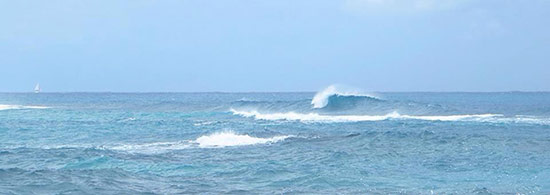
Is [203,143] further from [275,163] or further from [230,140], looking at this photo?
[275,163]

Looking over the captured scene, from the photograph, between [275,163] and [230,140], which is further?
Answer: [230,140]

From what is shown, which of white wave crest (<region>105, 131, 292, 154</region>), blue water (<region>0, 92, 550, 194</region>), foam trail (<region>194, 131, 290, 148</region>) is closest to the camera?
blue water (<region>0, 92, 550, 194</region>)

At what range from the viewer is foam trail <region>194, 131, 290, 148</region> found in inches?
752

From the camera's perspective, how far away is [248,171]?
13227 mm

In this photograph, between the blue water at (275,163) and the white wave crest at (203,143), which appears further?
the white wave crest at (203,143)

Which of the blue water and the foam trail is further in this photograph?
the foam trail

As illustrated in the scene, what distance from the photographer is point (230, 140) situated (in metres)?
19.9

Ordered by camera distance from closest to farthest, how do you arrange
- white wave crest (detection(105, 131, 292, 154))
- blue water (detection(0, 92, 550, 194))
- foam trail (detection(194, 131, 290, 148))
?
1. blue water (detection(0, 92, 550, 194))
2. white wave crest (detection(105, 131, 292, 154))
3. foam trail (detection(194, 131, 290, 148))

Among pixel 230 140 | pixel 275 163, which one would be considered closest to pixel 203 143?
pixel 230 140

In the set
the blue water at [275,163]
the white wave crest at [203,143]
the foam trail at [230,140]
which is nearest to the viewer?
the blue water at [275,163]

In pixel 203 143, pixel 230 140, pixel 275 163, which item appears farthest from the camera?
pixel 230 140

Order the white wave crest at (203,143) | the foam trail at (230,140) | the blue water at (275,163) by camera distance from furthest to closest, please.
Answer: the foam trail at (230,140), the white wave crest at (203,143), the blue water at (275,163)

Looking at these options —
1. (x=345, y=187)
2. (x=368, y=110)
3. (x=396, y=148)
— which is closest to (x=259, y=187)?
(x=345, y=187)

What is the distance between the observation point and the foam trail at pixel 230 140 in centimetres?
1909
